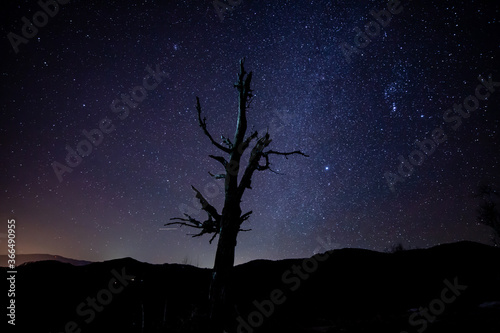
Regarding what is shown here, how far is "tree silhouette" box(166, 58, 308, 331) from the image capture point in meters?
4.42

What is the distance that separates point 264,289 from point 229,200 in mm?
9628

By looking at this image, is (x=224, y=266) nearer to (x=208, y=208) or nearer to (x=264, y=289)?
(x=208, y=208)

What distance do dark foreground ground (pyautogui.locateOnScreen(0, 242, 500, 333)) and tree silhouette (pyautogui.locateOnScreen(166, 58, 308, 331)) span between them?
13.3 feet

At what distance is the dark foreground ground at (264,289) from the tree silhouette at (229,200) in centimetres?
405

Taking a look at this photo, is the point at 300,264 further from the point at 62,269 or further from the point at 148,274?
the point at 62,269

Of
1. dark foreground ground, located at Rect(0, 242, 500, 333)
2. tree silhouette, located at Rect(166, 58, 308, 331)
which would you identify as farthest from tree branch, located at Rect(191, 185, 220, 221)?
dark foreground ground, located at Rect(0, 242, 500, 333)

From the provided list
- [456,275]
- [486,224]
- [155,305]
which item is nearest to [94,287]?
[155,305]

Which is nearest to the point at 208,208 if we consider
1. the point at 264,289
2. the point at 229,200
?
the point at 229,200

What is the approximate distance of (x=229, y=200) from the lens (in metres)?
5.11

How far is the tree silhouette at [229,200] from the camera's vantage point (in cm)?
442

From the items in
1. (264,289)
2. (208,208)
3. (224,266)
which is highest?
(208,208)

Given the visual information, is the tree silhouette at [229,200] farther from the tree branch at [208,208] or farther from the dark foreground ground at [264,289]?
the dark foreground ground at [264,289]

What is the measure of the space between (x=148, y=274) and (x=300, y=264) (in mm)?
9432

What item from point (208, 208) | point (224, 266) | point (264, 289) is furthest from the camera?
point (264, 289)
